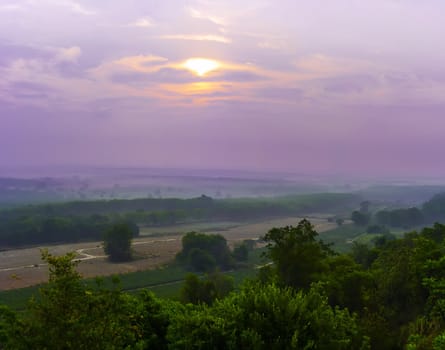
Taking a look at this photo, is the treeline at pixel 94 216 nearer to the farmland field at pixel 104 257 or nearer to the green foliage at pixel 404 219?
the farmland field at pixel 104 257

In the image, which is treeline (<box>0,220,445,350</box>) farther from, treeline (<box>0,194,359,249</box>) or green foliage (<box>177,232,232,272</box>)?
A: treeline (<box>0,194,359,249</box>)

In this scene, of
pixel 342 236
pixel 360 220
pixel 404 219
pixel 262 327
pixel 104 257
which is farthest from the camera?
pixel 404 219

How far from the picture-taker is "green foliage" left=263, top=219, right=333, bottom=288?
39.3 m

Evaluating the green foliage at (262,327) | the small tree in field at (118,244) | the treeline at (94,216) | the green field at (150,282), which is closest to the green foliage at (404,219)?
the treeline at (94,216)

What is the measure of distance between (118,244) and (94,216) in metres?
49.2

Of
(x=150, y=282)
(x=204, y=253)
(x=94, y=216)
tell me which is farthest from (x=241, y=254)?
(x=94, y=216)

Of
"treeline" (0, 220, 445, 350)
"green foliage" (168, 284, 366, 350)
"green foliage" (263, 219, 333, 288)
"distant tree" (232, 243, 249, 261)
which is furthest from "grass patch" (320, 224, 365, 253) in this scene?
"green foliage" (168, 284, 366, 350)

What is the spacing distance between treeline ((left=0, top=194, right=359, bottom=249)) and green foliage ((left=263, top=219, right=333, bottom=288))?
302ft

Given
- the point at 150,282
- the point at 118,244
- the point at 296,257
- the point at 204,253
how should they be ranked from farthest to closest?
the point at 118,244 → the point at 204,253 → the point at 150,282 → the point at 296,257

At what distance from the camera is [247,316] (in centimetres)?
2053

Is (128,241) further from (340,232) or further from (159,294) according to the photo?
(340,232)

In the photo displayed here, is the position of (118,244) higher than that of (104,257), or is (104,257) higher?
(118,244)

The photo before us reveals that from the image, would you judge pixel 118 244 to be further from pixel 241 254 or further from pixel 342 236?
pixel 342 236

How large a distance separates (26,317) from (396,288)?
85.9 ft
